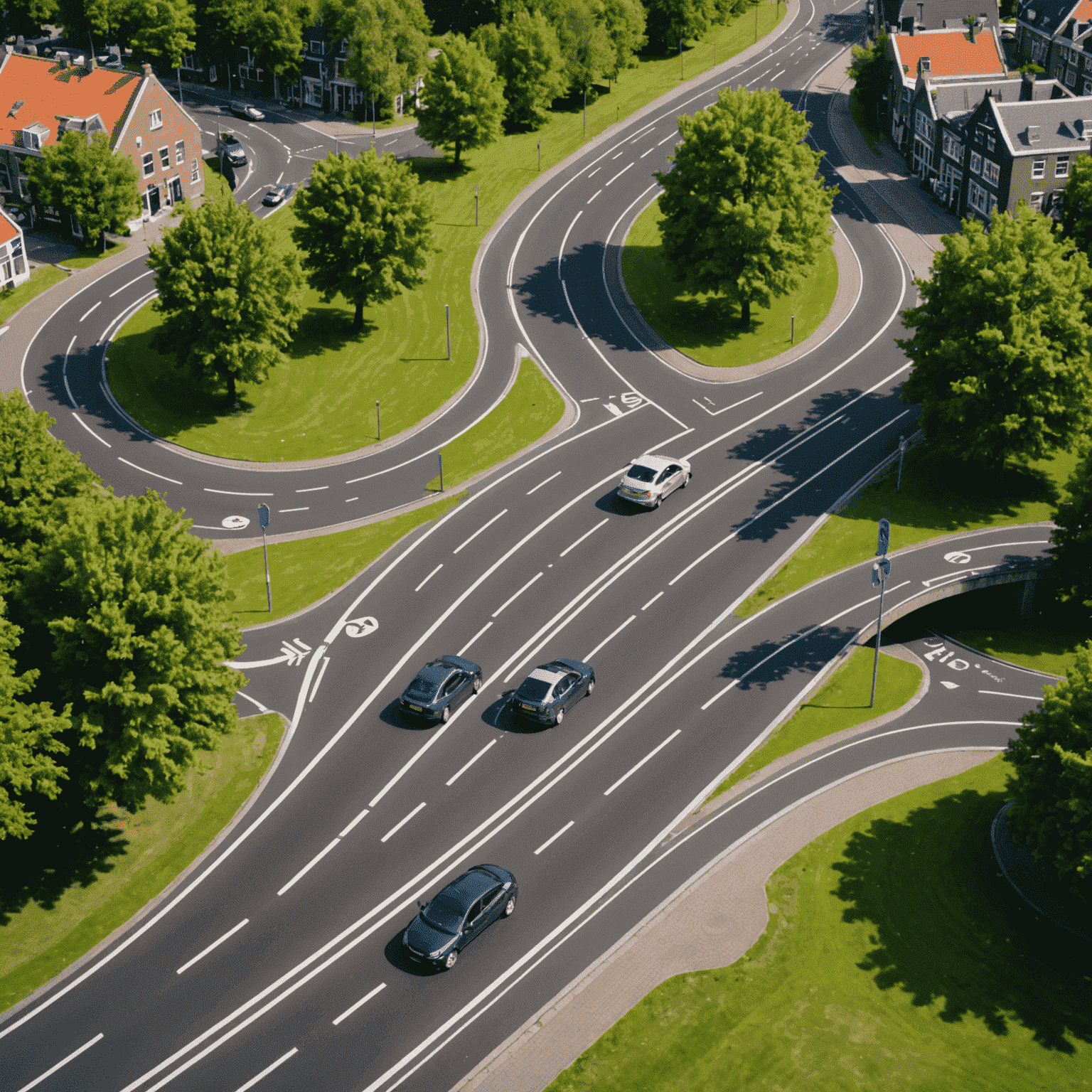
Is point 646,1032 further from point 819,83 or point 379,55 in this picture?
point 819,83

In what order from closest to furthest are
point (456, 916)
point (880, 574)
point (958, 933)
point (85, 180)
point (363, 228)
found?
point (456, 916) < point (958, 933) < point (880, 574) < point (363, 228) < point (85, 180)

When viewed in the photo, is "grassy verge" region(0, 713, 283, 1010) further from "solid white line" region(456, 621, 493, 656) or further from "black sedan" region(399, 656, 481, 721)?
"solid white line" region(456, 621, 493, 656)

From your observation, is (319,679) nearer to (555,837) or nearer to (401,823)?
(401,823)

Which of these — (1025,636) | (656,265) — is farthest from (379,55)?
(1025,636)

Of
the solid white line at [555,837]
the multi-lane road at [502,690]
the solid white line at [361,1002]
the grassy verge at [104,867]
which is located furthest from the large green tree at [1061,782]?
the grassy verge at [104,867]

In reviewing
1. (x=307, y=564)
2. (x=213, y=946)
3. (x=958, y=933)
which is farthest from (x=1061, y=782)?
(x=307, y=564)

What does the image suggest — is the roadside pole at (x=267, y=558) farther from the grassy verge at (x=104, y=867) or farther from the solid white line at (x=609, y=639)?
the solid white line at (x=609, y=639)
